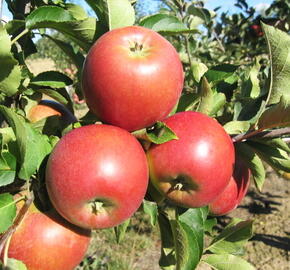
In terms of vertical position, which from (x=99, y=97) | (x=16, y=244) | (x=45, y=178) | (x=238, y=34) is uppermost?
(x=99, y=97)

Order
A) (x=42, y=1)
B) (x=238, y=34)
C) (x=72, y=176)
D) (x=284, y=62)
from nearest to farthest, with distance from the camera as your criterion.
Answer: (x=72, y=176), (x=284, y=62), (x=42, y=1), (x=238, y=34)

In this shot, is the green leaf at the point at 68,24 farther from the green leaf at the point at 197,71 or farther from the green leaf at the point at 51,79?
the green leaf at the point at 197,71

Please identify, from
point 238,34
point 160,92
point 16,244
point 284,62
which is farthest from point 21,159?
point 238,34

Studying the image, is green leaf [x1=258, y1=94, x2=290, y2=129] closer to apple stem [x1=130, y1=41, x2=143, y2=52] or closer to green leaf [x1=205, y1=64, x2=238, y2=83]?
green leaf [x1=205, y1=64, x2=238, y2=83]

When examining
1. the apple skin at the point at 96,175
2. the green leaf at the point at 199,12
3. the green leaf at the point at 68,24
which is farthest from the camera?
the green leaf at the point at 199,12

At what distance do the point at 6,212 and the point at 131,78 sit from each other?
327 mm

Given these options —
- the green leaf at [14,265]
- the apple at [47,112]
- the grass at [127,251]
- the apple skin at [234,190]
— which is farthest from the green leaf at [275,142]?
the grass at [127,251]

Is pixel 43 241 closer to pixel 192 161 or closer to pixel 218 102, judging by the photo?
pixel 192 161

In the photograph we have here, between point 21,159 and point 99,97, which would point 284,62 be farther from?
point 21,159

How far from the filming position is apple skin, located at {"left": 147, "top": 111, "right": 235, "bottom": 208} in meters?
0.74

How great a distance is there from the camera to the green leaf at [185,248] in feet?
2.65

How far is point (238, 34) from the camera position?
3.45 m

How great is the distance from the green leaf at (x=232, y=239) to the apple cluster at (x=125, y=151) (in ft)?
1.26

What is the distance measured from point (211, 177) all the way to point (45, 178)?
1.01ft
